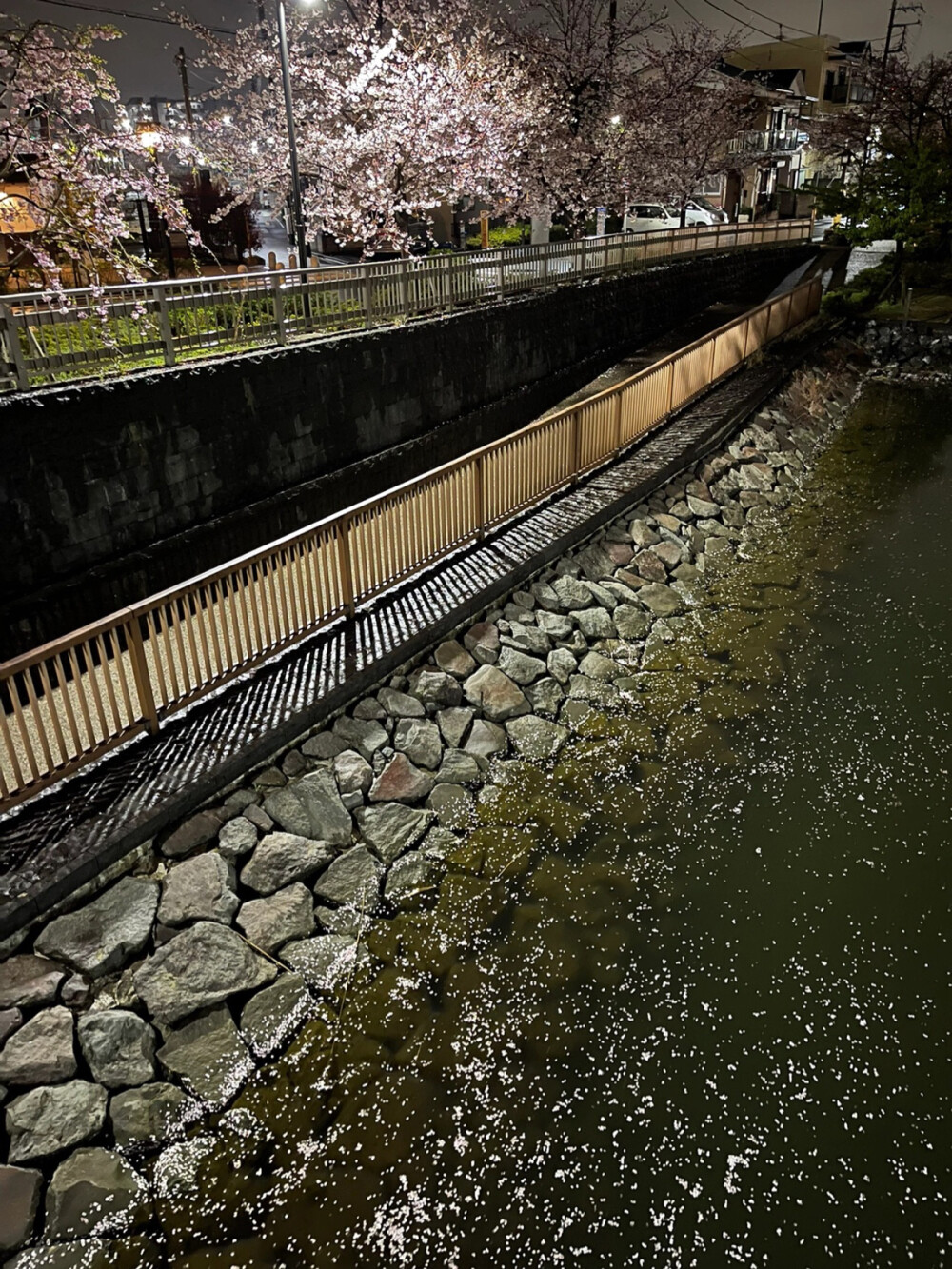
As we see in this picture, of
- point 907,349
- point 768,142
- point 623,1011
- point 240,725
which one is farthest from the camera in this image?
point 768,142

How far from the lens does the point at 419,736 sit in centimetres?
729

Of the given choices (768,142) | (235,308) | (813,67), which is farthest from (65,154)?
(813,67)

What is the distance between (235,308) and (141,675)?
713 cm

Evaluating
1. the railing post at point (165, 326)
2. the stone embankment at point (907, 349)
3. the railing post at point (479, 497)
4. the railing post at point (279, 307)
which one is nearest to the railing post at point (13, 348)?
the railing post at point (165, 326)

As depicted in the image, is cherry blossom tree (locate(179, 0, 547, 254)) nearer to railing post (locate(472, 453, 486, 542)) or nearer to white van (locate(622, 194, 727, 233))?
white van (locate(622, 194, 727, 233))

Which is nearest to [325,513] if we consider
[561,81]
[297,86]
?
[297,86]

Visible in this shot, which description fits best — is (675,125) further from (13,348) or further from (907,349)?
(13,348)

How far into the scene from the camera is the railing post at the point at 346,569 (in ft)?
24.6

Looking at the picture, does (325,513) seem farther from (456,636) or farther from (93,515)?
(456,636)

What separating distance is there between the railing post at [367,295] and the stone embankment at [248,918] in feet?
21.0

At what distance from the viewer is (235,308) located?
11211 mm

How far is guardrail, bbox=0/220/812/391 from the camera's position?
892cm

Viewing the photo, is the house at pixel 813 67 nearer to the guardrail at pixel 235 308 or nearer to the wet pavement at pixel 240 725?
the guardrail at pixel 235 308

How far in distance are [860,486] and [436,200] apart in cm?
1372
